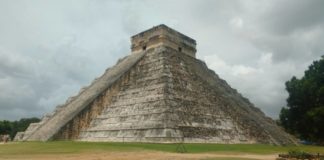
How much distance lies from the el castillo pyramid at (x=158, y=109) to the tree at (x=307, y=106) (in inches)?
229

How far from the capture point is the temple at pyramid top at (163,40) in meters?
26.1

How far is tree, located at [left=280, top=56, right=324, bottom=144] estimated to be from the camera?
29628 millimetres

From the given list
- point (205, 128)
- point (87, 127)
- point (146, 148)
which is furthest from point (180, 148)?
point (87, 127)

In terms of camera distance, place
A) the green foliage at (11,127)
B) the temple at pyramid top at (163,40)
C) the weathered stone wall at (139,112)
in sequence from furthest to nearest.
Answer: the green foliage at (11,127) < the temple at pyramid top at (163,40) < the weathered stone wall at (139,112)

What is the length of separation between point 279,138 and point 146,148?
12.0 meters

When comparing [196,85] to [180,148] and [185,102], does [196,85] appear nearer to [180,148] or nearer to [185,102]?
[185,102]

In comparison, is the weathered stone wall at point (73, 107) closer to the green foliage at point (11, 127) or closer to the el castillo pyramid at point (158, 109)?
the el castillo pyramid at point (158, 109)

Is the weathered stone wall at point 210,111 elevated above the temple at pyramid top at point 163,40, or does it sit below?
below

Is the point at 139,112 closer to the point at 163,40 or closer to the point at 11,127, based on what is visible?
the point at 163,40

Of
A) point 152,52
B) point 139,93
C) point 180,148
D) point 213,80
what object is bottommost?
point 180,148

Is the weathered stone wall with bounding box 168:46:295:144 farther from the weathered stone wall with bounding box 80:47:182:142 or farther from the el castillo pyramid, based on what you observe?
the weathered stone wall with bounding box 80:47:182:142

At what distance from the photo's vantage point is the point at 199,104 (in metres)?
21.1

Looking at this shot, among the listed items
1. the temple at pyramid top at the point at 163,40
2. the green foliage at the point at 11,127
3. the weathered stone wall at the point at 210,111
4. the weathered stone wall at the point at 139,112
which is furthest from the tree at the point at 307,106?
the green foliage at the point at 11,127

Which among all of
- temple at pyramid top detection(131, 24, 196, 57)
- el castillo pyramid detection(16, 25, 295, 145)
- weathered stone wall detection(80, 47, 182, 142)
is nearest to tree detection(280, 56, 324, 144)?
el castillo pyramid detection(16, 25, 295, 145)
